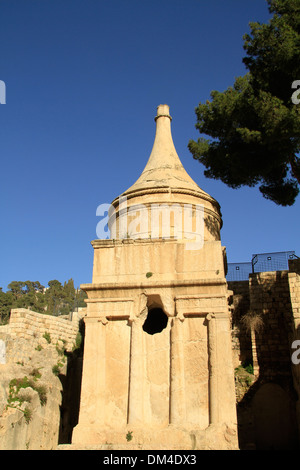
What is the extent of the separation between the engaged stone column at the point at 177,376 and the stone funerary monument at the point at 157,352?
0.06ft

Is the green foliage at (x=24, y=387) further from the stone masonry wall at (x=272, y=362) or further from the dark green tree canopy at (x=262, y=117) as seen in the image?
the dark green tree canopy at (x=262, y=117)

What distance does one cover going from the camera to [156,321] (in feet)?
36.1

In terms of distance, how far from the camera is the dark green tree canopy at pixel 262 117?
35.3ft

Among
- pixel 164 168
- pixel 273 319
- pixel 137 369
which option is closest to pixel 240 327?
pixel 273 319

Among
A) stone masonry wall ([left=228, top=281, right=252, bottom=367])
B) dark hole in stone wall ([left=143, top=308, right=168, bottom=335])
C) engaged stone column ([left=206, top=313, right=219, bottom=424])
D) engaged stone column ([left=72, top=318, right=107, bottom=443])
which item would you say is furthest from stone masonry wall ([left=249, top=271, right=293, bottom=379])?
engaged stone column ([left=72, top=318, right=107, bottom=443])

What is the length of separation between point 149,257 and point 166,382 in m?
2.61

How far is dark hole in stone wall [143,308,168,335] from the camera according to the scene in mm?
11000

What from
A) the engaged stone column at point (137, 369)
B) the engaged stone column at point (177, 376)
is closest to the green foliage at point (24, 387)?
the engaged stone column at point (137, 369)

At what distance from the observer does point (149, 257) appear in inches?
390

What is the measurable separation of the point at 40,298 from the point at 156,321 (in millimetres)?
31429

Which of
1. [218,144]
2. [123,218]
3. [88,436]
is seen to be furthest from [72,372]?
[218,144]

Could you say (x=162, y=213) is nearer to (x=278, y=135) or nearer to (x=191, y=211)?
(x=191, y=211)

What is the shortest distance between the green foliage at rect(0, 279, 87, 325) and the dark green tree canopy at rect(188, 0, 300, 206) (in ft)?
39.6

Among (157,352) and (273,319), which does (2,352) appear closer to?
(157,352)
